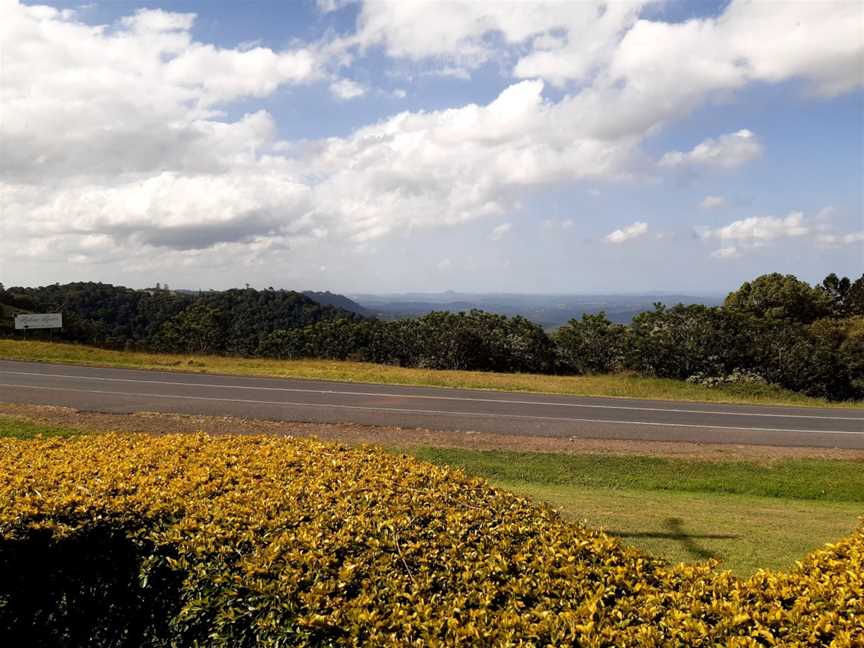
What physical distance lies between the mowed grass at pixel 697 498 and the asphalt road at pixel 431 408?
237cm

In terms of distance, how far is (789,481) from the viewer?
9891 mm

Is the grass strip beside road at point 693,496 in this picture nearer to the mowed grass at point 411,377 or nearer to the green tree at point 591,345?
the mowed grass at point 411,377

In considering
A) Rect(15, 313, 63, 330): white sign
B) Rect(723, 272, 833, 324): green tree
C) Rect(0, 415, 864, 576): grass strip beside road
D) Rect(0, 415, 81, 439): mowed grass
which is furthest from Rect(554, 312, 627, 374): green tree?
Rect(15, 313, 63, 330): white sign

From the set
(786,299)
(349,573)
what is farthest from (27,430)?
(786,299)

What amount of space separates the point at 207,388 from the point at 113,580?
14503 millimetres

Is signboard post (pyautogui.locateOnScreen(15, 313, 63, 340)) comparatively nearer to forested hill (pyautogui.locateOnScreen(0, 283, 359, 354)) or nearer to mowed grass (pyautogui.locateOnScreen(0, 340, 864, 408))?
mowed grass (pyautogui.locateOnScreen(0, 340, 864, 408))

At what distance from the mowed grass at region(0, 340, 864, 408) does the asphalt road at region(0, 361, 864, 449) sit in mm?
1254

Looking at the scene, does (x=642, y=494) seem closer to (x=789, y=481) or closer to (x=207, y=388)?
(x=789, y=481)

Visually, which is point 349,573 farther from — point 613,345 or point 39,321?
point 39,321

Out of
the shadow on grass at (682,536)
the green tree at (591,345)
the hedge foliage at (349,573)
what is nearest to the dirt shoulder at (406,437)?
the shadow on grass at (682,536)

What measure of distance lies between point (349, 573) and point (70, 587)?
2.00 meters

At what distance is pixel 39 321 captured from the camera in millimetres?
27391

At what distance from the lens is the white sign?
2702 cm

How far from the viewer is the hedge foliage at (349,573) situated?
278 cm
